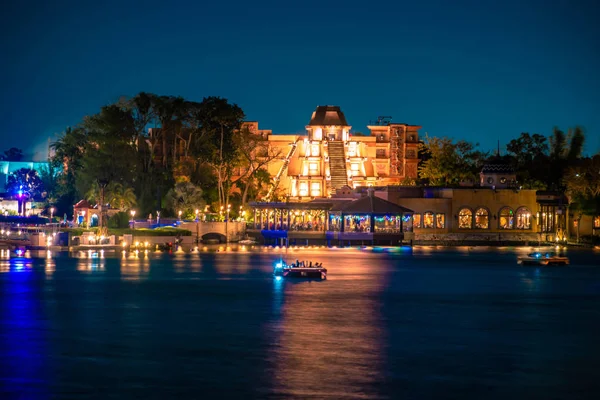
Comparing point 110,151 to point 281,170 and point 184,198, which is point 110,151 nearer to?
point 184,198

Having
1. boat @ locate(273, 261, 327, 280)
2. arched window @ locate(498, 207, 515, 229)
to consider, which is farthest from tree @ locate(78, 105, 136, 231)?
boat @ locate(273, 261, 327, 280)

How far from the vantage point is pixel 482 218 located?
354 feet

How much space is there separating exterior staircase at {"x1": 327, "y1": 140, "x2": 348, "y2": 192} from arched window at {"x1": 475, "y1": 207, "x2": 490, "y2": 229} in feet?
65.4

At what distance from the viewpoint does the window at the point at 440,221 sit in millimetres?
107188

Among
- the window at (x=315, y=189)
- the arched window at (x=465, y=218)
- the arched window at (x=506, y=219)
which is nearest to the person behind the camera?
the arched window at (x=465, y=218)

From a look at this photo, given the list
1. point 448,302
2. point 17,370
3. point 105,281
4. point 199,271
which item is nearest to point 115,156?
point 199,271

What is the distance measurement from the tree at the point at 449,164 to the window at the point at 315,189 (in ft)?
43.6

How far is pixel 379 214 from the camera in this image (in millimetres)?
100750

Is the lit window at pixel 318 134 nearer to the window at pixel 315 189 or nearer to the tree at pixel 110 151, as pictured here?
the window at pixel 315 189

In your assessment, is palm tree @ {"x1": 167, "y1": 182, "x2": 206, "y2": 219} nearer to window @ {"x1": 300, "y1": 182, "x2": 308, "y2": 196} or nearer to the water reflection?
window @ {"x1": 300, "y1": 182, "x2": 308, "y2": 196}

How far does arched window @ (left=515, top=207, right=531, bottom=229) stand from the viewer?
10775cm

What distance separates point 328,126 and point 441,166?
16.4 metres

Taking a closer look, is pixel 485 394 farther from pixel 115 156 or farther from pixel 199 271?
pixel 115 156

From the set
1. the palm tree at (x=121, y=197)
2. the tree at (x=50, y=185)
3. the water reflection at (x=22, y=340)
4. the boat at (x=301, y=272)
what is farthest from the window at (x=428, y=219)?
the water reflection at (x=22, y=340)
